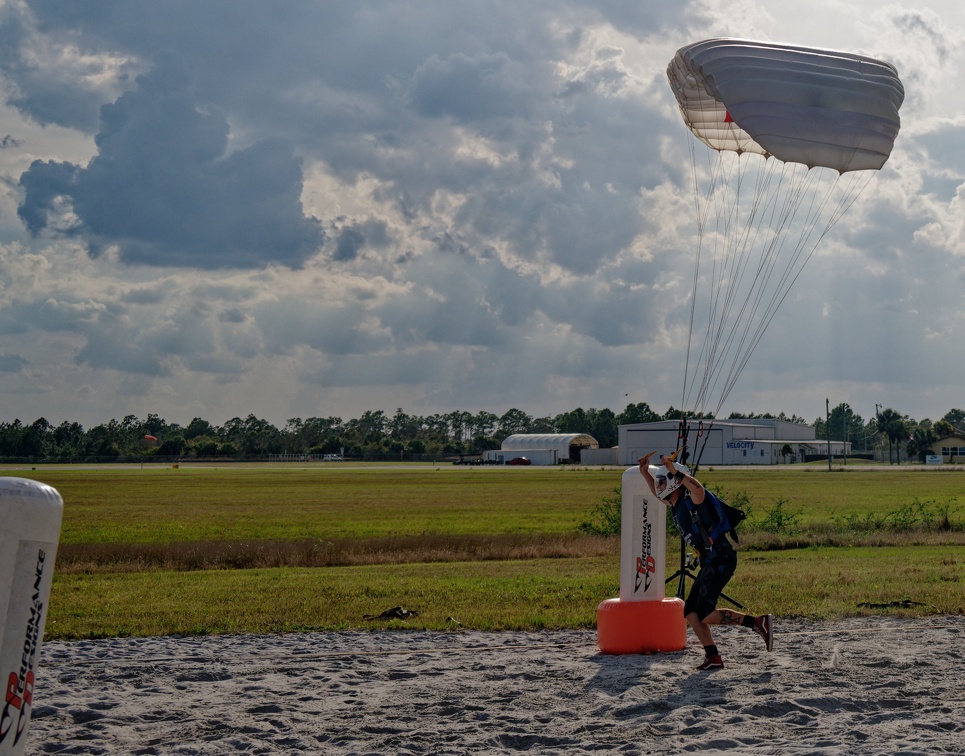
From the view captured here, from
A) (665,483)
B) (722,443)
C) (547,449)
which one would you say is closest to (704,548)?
(665,483)

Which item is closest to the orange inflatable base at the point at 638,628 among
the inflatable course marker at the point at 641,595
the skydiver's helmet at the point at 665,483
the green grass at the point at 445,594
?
the inflatable course marker at the point at 641,595

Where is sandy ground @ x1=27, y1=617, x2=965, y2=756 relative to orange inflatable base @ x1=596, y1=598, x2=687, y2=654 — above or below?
below

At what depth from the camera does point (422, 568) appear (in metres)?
21.5

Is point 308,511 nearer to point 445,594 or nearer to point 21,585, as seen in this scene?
point 445,594

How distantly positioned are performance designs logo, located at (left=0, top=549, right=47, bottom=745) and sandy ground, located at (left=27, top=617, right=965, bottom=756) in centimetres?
223

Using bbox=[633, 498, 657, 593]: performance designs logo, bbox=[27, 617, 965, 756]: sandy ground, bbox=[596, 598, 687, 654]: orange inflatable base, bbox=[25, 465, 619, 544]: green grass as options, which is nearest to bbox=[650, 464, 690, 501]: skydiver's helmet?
bbox=[633, 498, 657, 593]: performance designs logo

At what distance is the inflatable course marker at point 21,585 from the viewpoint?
5230 millimetres

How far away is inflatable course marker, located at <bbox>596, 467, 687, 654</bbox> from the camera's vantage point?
10.8 meters

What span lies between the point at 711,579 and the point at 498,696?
2535 mm

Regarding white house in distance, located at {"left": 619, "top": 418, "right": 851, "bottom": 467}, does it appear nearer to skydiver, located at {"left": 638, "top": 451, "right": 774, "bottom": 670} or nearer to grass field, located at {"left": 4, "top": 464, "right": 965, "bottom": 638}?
grass field, located at {"left": 4, "top": 464, "right": 965, "bottom": 638}

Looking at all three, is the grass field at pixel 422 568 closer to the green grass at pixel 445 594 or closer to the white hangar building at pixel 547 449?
the green grass at pixel 445 594

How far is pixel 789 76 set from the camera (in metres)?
14.4

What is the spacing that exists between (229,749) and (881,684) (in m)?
5.75

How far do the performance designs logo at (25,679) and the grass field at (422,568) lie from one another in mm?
7360
